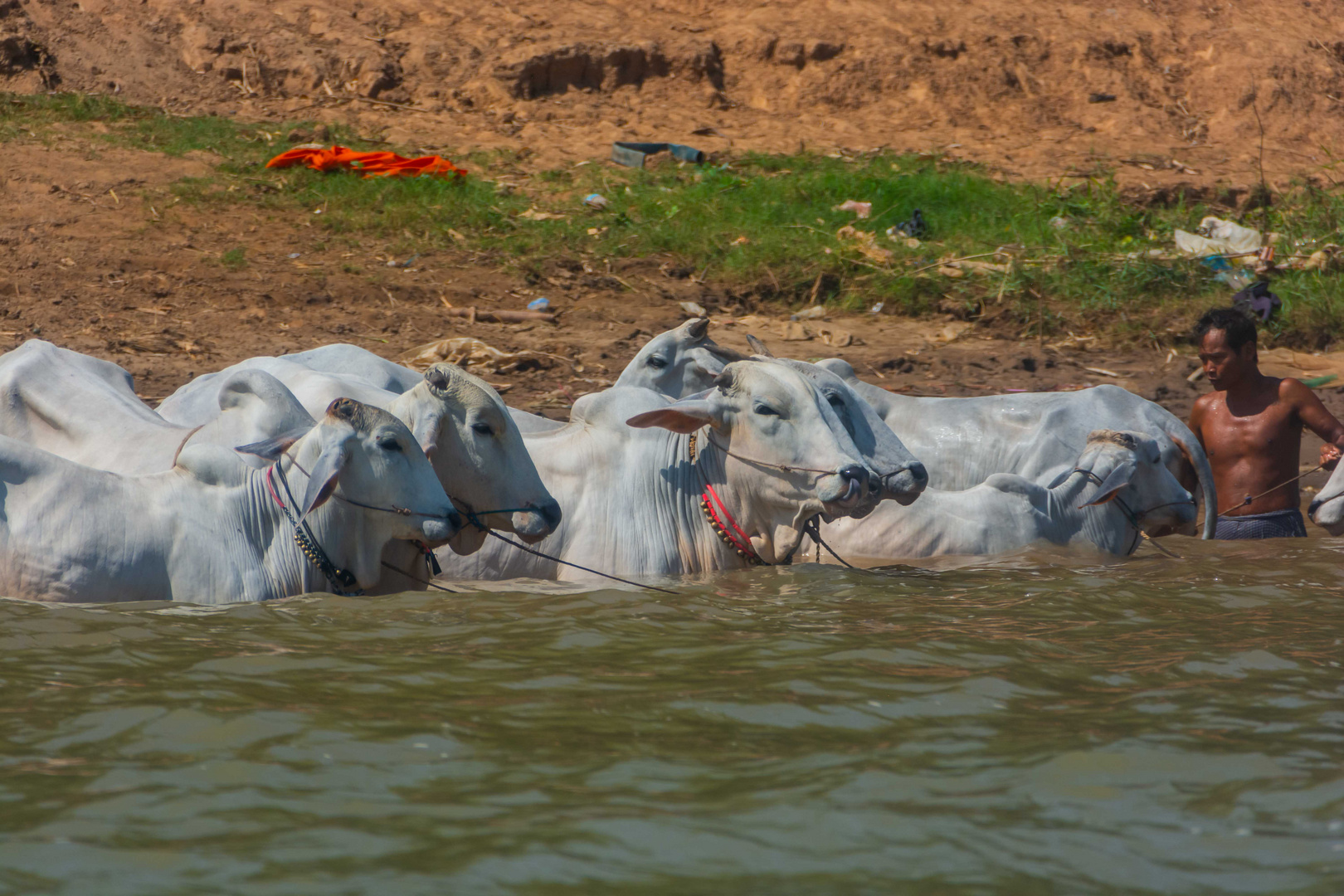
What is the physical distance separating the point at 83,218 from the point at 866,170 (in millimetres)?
6989

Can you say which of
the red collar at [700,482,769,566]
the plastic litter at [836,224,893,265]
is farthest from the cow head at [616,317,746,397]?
the plastic litter at [836,224,893,265]

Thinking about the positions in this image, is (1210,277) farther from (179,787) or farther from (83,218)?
(179,787)

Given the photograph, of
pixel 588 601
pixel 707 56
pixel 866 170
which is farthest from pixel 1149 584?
pixel 707 56

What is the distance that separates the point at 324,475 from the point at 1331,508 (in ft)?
14.3

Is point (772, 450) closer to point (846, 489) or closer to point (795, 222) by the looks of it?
point (846, 489)

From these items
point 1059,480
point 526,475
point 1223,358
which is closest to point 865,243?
point 1223,358

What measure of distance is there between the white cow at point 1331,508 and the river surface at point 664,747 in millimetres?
1105

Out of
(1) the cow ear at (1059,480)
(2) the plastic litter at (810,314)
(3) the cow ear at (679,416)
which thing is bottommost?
(1) the cow ear at (1059,480)

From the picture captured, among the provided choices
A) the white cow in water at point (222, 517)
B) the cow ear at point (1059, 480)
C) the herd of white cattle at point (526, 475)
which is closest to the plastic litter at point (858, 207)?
the herd of white cattle at point (526, 475)

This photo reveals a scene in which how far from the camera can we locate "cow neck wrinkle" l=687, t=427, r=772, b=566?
5.70 meters

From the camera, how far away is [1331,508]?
6387 millimetres

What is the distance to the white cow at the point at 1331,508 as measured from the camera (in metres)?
6.38

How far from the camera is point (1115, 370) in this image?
1029 centimetres

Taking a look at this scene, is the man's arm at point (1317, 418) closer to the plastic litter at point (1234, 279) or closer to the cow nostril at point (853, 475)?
the cow nostril at point (853, 475)
